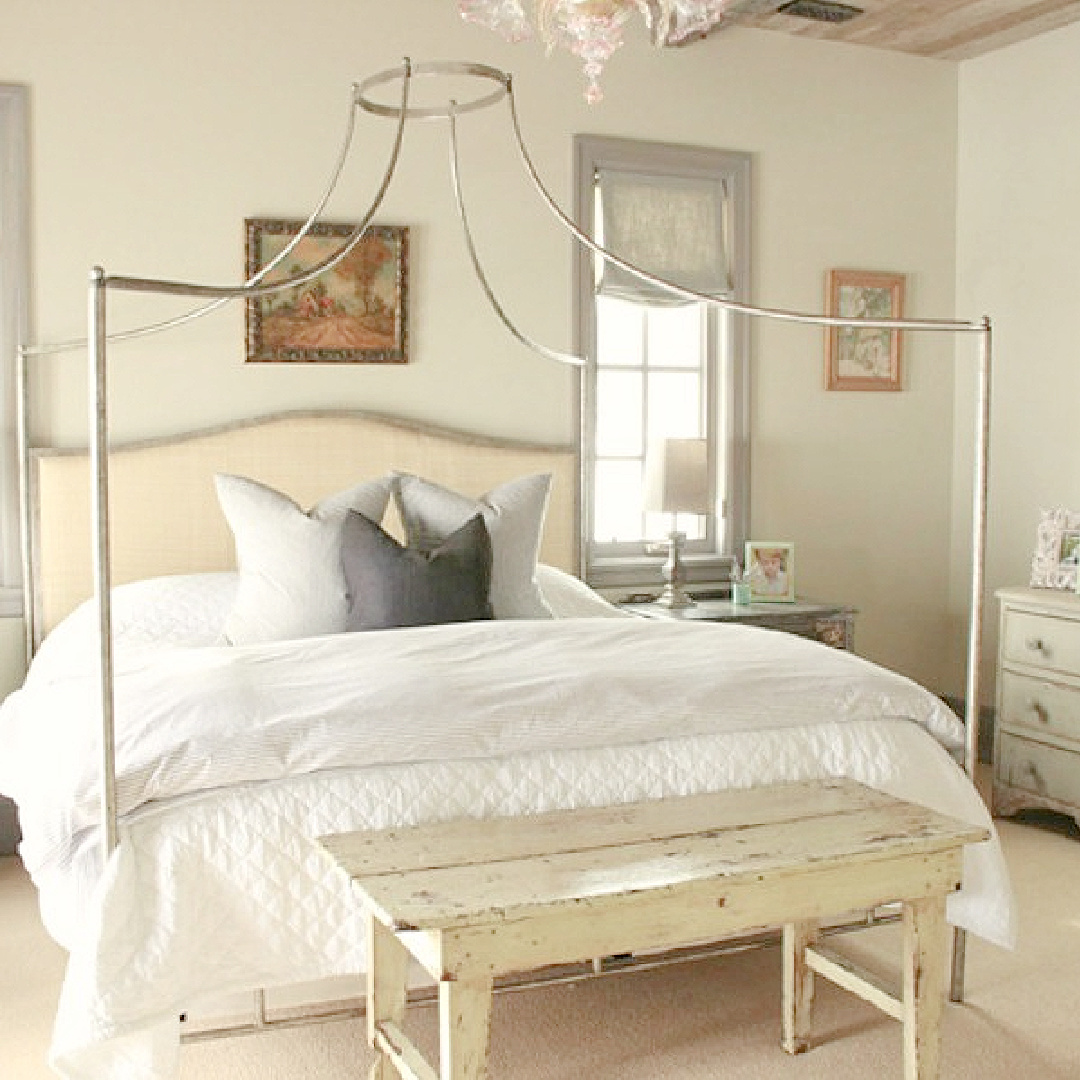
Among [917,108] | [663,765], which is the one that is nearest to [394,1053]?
[663,765]

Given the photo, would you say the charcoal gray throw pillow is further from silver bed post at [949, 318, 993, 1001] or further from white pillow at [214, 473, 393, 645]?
silver bed post at [949, 318, 993, 1001]

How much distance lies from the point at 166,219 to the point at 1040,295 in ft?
9.99

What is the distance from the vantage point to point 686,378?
5.09 m

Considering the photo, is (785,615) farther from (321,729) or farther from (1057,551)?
(321,729)

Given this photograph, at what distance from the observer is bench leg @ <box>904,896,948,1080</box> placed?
2484mm

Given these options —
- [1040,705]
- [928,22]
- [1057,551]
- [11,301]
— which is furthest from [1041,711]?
[11,301]

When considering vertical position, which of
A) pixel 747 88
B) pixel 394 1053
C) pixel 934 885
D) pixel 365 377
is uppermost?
pixel 747 88

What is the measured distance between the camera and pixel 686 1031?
9.72ft

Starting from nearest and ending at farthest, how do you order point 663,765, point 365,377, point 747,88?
point 663,765 < point 365,377 < point 747,88

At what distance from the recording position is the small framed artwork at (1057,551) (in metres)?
4.63

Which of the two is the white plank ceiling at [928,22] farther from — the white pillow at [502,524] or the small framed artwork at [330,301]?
the white pillow at [502,524]

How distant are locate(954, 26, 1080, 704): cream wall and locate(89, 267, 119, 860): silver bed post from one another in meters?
3.69

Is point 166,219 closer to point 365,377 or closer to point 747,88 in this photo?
point 365,377

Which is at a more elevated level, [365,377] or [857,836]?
[365,377]
